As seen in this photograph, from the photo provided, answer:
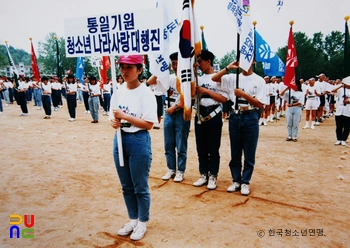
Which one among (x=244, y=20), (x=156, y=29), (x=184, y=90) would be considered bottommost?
(x=184, y=90)

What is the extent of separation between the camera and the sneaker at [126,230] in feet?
10.3

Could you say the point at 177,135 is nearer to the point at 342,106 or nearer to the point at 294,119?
the point at 294,119

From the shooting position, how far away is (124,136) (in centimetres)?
296

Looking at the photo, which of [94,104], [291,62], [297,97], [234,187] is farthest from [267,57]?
[94,104]

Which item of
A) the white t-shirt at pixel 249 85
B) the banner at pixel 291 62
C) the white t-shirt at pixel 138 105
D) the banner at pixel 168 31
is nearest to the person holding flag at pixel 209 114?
the white t-shirt at pixel 249 85

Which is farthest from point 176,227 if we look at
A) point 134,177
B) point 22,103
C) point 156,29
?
point 22,103

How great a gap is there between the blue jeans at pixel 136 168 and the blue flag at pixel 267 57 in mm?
7218

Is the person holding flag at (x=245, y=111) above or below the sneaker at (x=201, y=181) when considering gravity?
above

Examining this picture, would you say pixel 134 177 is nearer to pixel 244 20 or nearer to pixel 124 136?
pixel 124 136

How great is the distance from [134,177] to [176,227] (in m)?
0.95

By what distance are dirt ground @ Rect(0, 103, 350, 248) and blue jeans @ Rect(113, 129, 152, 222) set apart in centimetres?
45

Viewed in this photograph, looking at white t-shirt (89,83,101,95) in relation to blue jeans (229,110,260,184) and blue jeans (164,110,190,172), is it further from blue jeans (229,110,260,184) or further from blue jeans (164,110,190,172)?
blue jeans (229,110,260,184)

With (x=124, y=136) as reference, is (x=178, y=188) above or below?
below

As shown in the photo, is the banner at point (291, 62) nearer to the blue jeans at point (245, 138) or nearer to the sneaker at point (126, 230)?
the blue jeans at point (245, 138)
